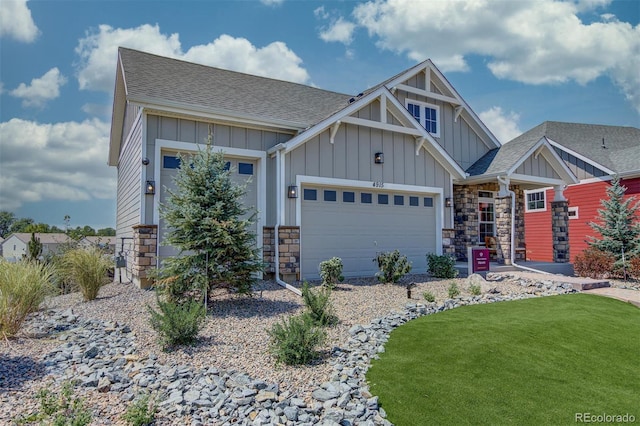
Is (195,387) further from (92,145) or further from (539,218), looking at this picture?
(539,218)

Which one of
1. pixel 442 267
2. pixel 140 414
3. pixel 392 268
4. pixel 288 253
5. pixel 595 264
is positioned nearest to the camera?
pixel 140 414

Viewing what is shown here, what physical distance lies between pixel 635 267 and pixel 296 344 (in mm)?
11382

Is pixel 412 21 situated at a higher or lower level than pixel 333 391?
higher

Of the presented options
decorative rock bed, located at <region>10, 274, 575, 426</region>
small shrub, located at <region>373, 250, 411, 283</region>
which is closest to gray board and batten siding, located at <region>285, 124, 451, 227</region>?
small shrub, located at <region>373, 250, 411, 283</region>

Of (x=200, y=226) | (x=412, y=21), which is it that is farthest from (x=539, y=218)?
(x=200, y=226)

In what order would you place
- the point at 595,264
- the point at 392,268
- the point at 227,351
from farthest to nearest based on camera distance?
1. the point at 595,264
2. the point at 392,268
3. the point at 227,351

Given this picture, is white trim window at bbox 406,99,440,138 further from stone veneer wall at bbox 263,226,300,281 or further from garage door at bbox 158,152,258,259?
stone veneer wall at bbox 263,226,300,281

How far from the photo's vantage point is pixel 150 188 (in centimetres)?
816

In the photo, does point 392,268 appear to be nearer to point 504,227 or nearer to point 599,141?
point 504,227

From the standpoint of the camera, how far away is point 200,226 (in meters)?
6.41

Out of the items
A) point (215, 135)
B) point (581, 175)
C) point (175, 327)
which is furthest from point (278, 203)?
point (581, 175)

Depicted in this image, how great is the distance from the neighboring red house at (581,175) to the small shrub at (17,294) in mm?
14470

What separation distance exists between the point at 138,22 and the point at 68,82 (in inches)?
135

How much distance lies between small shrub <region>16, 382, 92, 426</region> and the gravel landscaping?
15 centimetres
